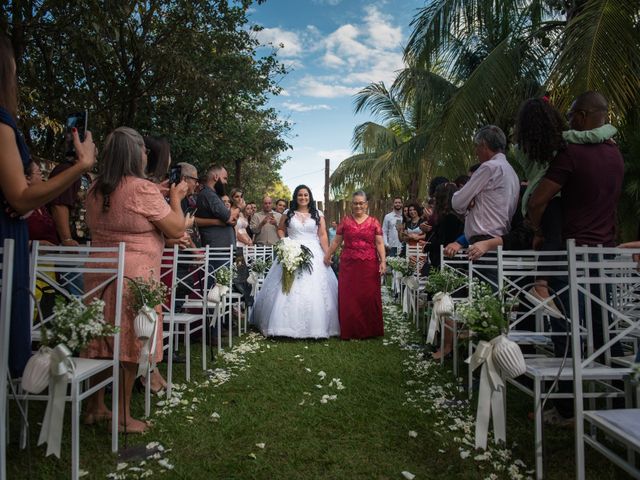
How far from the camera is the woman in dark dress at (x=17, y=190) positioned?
2.13 metres

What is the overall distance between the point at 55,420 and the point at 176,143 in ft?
32.1

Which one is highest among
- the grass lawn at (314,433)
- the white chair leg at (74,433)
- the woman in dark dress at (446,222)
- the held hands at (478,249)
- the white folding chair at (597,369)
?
the woman in dark dress at (446,222)

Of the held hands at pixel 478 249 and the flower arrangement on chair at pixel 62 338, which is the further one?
the held hands at pixel 478 249

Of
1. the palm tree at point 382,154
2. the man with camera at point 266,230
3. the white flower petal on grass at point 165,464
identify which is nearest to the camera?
the white flower petal on grass at point 165,464

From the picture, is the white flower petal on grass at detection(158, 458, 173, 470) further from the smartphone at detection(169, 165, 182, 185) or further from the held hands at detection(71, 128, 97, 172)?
the smartphone at detection(169, 165, 182, 185)

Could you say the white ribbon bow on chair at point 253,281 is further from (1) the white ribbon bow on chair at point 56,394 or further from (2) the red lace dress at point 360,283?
(1) the white ribbon bow on chair at point 56,394

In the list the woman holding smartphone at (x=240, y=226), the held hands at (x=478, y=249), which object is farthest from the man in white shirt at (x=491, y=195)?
the woman holding smartphone at (x=240, y=226)

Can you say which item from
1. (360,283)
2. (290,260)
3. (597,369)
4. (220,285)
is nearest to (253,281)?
(290,260)

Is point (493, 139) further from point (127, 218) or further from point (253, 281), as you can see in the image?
point (253, 281)

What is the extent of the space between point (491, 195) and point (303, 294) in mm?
3293

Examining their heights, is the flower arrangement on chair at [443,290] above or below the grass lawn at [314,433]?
above

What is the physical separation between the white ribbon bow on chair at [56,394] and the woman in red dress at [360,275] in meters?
4.49

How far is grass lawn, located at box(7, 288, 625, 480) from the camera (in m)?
2.62

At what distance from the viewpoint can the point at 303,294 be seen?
6.50 metres
